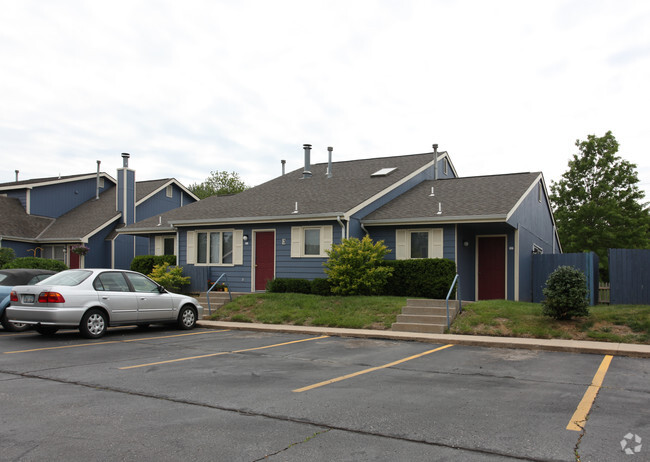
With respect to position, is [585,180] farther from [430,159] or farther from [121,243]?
[121,243]

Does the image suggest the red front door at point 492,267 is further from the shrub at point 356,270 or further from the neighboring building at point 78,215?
the neighboring building at point 78,215

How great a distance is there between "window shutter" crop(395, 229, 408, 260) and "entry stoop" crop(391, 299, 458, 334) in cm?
342

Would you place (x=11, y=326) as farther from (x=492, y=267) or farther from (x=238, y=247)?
(x=492, y=267)

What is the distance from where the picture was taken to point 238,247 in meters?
20.4

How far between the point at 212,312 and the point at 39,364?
8717mm

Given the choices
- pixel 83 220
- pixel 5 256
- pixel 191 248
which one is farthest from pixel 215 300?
pixel 83 220

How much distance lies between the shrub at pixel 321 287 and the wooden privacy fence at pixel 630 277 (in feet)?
28.9

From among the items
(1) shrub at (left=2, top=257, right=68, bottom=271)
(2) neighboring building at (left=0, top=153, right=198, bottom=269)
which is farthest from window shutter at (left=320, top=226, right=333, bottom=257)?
(2) neighboring building at (left=0, top=153, right=198, bottom=269)

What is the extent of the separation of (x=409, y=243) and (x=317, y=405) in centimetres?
1297

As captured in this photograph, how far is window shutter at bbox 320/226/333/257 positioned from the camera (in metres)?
18.5

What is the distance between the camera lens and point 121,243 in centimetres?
3003

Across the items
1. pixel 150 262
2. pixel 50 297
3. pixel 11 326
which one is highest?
pixel 150 262

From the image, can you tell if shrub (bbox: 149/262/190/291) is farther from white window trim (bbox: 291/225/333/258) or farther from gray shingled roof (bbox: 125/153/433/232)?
white window trim (bbox: 291/225/333/258)

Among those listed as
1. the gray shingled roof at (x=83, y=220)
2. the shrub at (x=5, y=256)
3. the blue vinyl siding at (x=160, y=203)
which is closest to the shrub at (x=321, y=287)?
the shrub at (x=5, y=256)
